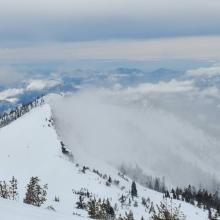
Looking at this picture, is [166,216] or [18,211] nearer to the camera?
[18,211]

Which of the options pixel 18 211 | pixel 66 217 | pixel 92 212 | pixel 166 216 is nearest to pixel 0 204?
pixel 18 211

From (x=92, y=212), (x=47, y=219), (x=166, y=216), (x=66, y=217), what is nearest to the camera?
(x=47, y=219)

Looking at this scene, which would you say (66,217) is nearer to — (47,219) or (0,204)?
(47,219)

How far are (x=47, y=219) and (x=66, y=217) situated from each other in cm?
252

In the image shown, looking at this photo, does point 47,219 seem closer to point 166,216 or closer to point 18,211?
point 18,211

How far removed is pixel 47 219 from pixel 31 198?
10334 centimetres

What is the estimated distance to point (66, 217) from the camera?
3616 cm

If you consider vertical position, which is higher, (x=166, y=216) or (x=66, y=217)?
(x=166, y=216)

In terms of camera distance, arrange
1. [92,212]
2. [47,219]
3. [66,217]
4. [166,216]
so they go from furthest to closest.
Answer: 1. [92,212]
2. [166,216]
3. [66,217]
4. [47,219]

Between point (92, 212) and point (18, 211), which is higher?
point (92, 212)

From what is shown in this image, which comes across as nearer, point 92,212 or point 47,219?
point 47,219

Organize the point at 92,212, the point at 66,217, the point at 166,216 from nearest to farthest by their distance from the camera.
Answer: the point at 66,217 → the point at 166,216 → the point at 92,212

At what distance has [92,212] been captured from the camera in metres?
134

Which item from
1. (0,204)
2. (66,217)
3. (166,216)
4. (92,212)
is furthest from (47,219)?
(92,212)
